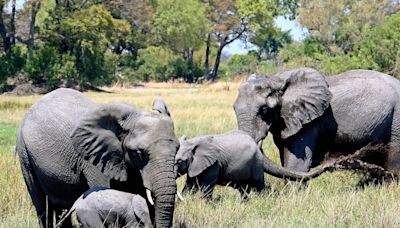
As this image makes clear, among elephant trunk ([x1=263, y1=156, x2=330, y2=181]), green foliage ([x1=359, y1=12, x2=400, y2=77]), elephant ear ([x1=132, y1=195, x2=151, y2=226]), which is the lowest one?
elephant trunk ([x1=263, y1=156, x2=330, y2=181])

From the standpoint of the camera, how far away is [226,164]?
748 centimetres

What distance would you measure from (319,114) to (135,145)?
3.49 meters

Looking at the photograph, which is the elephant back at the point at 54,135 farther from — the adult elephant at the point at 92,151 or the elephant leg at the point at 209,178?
the elephant leg at the point at 209,178

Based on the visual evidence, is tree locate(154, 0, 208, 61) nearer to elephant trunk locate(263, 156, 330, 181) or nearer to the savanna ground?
the savanna ground

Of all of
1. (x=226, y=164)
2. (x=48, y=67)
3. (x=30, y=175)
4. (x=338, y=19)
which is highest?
(x=338, y=19)

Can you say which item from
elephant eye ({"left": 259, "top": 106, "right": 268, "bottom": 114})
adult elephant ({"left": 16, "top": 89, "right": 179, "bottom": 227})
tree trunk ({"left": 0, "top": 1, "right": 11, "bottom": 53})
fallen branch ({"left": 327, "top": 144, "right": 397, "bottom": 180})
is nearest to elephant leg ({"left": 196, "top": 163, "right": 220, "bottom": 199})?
elephant eye ({"left": 259, "top": 106, "right": 268, "bottom": 114})

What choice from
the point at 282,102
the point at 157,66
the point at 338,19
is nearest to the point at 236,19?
the point at 157,66

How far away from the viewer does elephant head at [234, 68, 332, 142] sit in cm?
757

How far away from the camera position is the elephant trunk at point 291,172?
23.4ft

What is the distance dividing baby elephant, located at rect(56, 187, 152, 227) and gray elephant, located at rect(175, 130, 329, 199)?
234cm

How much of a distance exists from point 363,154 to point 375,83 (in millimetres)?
839

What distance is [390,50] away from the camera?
24141 mm

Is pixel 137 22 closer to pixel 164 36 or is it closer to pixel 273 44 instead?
pixel 164 36

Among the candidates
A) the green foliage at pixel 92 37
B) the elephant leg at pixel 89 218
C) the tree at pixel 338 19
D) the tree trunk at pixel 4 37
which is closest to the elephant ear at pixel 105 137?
the elephant leg at pixel 89 218
